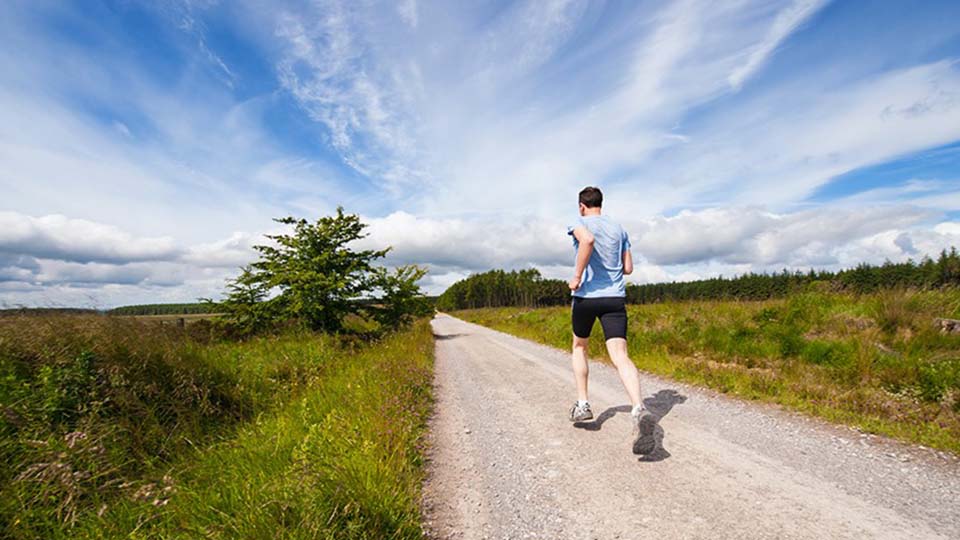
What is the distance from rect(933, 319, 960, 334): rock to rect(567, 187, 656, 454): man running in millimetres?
7081

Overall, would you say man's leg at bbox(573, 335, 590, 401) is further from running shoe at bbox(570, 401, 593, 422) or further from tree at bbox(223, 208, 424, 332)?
tree at bbox(223, 208, 424, 332)

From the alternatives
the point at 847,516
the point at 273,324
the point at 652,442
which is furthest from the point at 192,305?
the point at 847,516

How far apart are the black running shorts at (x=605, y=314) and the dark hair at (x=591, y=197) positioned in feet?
3.41

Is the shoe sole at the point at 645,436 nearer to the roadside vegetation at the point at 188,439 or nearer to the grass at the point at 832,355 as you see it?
the roadside vegetation at the point at 188,439

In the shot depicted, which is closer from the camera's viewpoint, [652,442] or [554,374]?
[652,442]

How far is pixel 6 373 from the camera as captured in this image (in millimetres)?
4387

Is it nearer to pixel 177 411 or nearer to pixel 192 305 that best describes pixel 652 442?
pixel 177 411

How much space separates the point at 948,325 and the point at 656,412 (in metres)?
6.43

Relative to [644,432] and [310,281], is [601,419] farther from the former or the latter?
[310,281]

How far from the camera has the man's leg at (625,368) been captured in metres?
3.53

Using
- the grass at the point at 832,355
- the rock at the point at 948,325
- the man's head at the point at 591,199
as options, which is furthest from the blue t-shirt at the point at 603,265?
the rock at the point at 948,325

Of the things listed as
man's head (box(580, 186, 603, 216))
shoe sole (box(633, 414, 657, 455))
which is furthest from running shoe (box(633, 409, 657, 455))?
man's head (box(580, 186, 603, 216))

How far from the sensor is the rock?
673 cm

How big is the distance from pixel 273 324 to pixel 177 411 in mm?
9732
